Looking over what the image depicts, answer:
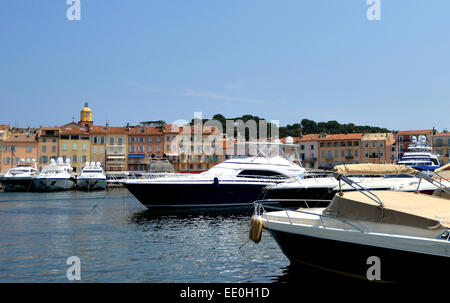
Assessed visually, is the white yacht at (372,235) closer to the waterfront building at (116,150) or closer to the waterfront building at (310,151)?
the waterfront building at (116,150)

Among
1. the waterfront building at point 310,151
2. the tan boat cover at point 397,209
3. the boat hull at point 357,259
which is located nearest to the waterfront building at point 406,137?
the waterfront building at point 310,151

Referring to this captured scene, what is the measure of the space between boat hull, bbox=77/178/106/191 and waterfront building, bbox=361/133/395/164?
50869 mm

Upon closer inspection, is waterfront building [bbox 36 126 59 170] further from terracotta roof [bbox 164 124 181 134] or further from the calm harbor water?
the calm harbor water

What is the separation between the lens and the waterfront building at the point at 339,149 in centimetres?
9475

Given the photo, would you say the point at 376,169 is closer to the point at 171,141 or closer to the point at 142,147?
the point at 171,141

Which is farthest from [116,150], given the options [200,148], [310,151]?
[310,151]

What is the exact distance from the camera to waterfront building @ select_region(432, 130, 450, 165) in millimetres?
87250

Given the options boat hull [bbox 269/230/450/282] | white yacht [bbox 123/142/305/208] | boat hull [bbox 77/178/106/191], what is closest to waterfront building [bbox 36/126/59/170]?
boat hull [bbox 77/178/106/191]

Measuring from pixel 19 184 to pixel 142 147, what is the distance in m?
28.1

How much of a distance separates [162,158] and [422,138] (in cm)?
4716

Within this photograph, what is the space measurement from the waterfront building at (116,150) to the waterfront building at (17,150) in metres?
13.6

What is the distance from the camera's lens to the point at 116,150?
300 ft

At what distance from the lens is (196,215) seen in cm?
2811
